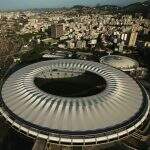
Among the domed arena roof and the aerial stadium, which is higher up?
the aerial stadium

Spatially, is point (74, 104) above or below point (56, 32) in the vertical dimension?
above

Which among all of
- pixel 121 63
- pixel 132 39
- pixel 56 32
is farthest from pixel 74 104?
pixel 56 32

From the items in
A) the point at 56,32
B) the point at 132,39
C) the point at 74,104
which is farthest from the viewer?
the point at 56,32

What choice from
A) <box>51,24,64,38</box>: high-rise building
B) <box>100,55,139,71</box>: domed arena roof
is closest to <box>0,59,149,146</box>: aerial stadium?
<box>100,55,139,71</box>: domed arena roof

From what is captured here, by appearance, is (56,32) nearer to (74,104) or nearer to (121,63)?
(121,63)

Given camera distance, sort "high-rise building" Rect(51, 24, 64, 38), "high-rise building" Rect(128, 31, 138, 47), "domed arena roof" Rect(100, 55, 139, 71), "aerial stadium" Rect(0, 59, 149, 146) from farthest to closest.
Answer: "high-rise building" Rect(51, 24, 64, 38) → "high-rise building" Rect(128, 31, 138, 47) → "domed arena roof" Rect(100, 55, 139, 71) → "aerial stadium" Rect(0, 59, 149, 146)

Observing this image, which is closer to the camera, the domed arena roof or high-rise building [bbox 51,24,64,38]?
the domed arena roof

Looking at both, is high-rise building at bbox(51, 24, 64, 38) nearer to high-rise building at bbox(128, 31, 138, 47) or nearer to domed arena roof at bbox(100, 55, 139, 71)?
high-rise building at bbox(128, 31, 138, 47)

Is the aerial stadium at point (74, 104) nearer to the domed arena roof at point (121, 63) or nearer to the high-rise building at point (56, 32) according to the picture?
the domed arena roof at point (121, 63)

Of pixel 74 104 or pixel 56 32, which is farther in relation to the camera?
pixel 56 32
